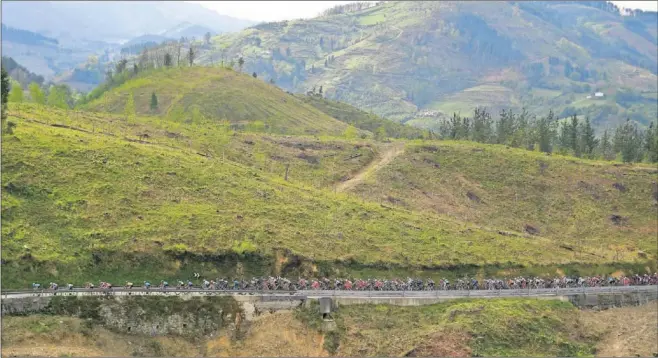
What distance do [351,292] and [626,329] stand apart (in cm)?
3096

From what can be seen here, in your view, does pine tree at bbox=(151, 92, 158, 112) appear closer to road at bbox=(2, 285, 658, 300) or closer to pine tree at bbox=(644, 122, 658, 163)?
pine tree at bbox=(644, 122, 658, 163)

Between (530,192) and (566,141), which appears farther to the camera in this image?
(566,141)

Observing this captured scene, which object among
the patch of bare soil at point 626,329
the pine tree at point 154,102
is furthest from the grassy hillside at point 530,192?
the pine tree at point 154,102

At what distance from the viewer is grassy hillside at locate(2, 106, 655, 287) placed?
76.7 metres

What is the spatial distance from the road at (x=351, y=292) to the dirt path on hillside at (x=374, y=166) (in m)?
45.3

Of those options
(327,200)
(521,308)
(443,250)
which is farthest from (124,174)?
(521,308)

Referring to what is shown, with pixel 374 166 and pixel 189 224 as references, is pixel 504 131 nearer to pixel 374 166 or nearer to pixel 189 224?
pixel 374 166

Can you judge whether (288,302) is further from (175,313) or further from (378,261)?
(378,261)

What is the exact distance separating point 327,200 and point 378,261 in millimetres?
21088

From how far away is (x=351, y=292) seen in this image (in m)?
76.4

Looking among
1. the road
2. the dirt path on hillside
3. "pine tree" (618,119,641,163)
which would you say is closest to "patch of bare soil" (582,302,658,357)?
the road

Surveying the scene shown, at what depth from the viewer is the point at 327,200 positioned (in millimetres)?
105750

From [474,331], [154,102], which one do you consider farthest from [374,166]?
[154,102]

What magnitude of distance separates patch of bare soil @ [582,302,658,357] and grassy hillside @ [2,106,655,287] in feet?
39.5
